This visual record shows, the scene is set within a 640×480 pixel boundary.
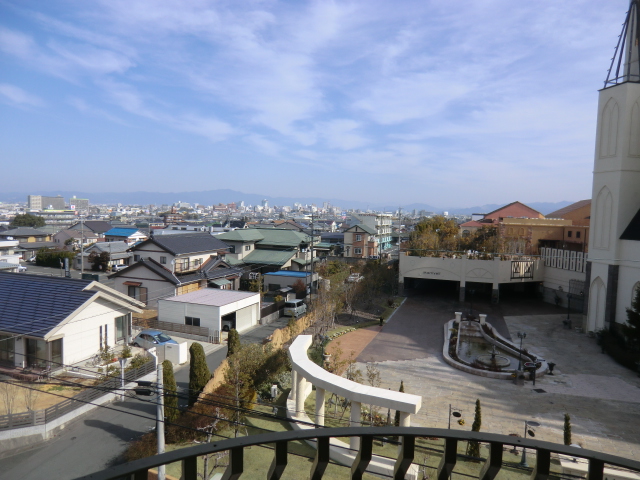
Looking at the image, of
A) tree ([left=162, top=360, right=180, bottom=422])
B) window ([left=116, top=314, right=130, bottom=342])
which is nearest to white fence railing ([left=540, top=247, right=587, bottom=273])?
tree ([left=162, top=360, right=180, bottom=422])

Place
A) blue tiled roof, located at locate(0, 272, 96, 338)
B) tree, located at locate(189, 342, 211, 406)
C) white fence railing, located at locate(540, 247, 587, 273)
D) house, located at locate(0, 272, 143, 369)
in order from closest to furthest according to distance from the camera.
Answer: tree, located at locate(189, 342, 211, 406) < house, located at locate(0, 272, 143, 369) < blue tiled roof, located at locate(0, 272, 96, 338) < white fence railing, located at locate(540, 247, 587, 273)

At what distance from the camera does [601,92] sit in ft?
64.3

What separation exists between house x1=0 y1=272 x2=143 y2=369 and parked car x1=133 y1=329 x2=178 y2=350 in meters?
0.51

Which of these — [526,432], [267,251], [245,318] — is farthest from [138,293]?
[526,432]

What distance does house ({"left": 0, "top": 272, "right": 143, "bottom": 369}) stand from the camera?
13516 millimetres

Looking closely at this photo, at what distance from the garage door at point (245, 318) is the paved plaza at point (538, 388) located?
6108mm

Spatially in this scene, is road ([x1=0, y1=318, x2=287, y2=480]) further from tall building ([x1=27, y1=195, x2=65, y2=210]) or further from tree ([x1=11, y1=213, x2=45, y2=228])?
tall building ([x1=27, y1=195, x2=65, y2=210])

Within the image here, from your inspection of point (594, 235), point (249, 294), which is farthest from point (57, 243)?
point (594, 235)

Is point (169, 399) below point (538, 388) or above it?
above

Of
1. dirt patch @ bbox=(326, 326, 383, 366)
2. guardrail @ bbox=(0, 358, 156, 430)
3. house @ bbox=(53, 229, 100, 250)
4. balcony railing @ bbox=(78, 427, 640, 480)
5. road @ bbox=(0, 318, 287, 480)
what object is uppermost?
balcony railing @ bbox=(78, 427, 640, 480)

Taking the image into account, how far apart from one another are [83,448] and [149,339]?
7382 mm

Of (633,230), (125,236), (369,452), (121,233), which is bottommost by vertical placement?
(125,236)

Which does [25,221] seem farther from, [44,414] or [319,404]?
[319,404]

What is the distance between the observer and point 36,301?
48.5 ft
